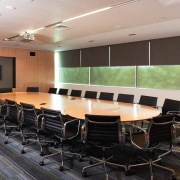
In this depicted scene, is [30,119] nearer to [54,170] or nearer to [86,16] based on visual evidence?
[54,170]

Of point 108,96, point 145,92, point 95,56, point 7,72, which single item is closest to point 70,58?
point 95,56

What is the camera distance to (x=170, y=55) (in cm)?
707

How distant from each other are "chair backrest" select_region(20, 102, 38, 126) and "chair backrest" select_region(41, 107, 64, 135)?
1.26 feet

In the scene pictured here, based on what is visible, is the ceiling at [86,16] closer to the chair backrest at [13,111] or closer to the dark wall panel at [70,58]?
the chair backrest at [13,111]

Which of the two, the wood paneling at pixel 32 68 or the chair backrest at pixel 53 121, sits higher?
the wood paneling at pixel 32 68

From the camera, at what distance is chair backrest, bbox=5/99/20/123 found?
437 centimetres

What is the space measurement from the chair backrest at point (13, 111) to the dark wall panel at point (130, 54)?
503cm

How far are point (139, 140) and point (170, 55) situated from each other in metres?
4.85

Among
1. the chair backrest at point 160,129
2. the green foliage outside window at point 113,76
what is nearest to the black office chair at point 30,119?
the chair backrest at point 160,129

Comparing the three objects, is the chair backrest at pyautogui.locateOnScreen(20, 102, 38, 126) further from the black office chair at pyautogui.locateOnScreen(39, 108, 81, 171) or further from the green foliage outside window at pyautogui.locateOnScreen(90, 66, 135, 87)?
the green foliage outside window at pyautogui.locateOnScreen(90, 66, 135, 87)

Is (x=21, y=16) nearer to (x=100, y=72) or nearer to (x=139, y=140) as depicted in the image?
(x=139, y=140)

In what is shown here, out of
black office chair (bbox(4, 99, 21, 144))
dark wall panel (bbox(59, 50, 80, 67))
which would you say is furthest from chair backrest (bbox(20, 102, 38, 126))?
dark wall panel (bbox(59, 50, 80, 67))

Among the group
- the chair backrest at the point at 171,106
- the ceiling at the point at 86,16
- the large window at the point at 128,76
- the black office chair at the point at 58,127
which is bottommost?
the black office chair at the point at 58,127

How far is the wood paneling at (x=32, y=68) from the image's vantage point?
1001 cm
